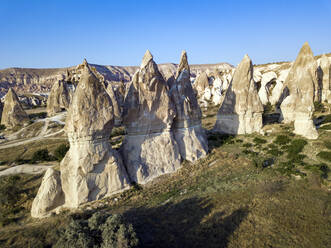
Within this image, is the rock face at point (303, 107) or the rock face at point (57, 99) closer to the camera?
the rock face at point (303, 107)

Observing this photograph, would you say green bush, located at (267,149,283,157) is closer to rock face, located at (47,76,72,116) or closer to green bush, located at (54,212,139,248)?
green bush, located at (54,212,139,248)

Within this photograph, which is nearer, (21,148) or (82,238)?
(82,238)

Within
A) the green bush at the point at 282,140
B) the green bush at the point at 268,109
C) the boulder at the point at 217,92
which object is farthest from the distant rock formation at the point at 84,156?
the boulder at the point at 217,92

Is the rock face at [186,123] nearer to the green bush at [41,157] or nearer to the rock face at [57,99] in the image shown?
the green bush at [41,157]

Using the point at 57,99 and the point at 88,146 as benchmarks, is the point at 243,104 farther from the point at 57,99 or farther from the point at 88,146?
the point at 57,99

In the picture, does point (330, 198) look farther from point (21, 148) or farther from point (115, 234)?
point (21, 148)

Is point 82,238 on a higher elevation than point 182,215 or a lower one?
higher

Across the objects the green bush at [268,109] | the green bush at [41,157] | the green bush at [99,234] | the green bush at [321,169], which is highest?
the green bush at [268,109]

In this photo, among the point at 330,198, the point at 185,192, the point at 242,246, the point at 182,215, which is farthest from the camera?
the point at 185,192

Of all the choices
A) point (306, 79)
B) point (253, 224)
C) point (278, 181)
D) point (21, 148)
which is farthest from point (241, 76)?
point (21, 148)
